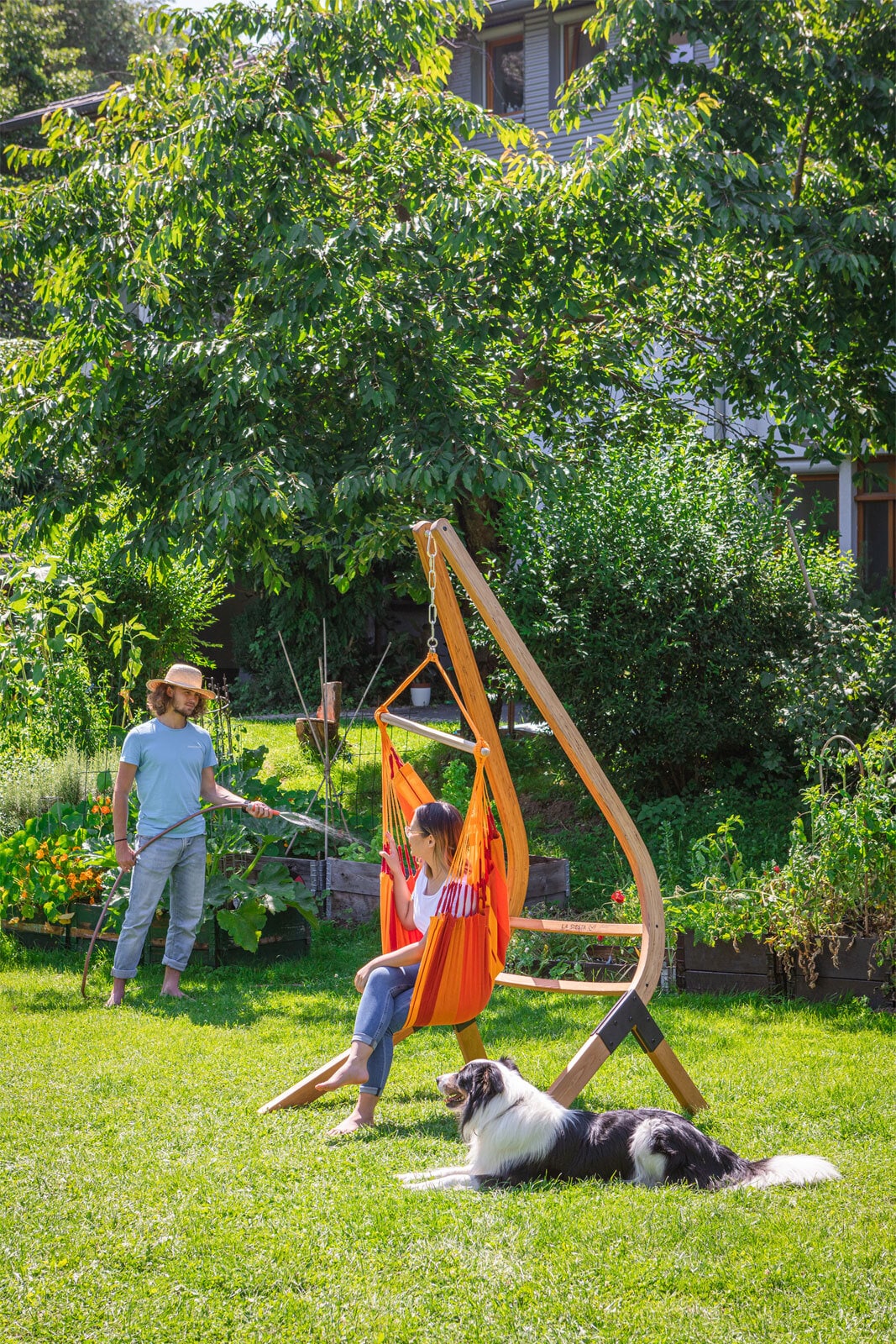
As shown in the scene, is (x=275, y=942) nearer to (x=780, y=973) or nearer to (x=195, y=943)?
(x=195, y=943)

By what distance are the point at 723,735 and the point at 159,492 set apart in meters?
4.27

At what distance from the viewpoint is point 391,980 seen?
447 centimetres

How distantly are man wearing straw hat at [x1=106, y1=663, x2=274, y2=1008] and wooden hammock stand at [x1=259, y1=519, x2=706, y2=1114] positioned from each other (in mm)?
1625

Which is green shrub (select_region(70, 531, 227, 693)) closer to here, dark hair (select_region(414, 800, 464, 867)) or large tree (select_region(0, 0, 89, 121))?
dark hair (select_region(414, 800, 464, 867))

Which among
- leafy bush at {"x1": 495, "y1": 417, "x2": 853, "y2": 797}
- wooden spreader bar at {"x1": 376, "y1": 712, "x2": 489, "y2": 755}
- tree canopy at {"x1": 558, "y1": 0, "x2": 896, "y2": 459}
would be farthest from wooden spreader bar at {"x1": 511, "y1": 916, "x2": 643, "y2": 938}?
tree canopy at {"x1": 558, "y1": 0, "x2": 896, "y2": 459}

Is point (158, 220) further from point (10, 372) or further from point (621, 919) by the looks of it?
point (621, 919)

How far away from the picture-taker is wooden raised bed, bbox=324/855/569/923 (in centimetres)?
718

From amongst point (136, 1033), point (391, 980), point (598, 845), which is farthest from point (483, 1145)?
point (598, 845)

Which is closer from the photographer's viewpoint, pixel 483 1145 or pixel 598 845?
pixel 483 1145

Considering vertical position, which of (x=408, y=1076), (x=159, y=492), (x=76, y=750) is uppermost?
(x=159, y=492)

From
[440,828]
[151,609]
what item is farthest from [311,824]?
[151,609]

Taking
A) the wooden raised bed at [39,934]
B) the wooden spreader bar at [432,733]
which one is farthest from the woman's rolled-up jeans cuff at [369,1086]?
the wooden raised bed at [39,934]

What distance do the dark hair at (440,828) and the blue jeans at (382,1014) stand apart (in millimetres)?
415

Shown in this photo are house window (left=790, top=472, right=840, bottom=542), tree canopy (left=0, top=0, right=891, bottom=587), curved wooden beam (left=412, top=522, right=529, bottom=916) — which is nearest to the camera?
curved wooden beam (left=412, top=522, right=529, bottom=916)
